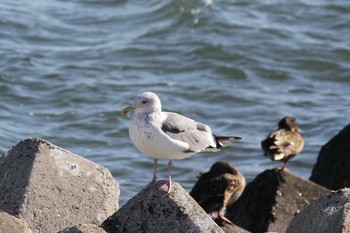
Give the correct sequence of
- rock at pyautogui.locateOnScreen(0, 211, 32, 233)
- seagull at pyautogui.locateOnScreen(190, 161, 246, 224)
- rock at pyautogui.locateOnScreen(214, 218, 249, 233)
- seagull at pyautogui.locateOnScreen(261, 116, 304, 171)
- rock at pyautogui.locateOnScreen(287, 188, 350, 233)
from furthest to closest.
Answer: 1. seagull at pyautogui.locateOnScreen(261, 116, 304, 171)
2. seagull at pyautogui.locateOnScreen(190, 161, 246, 224)
3. rock at pyautogui.locateOnScreen(214, 218, 249, 233)
4. rock at pyautogui.locateOnScreen(287, 188, 350, 233)
5. rock at pyautogui.locateOnScreen(0, 211, 32, 233)

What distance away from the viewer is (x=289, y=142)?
12000mm

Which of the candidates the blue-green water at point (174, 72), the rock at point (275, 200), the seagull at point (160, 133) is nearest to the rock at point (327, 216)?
the seagull at point (160, 133)

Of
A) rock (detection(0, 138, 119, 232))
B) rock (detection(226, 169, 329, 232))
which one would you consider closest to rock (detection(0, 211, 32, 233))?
rock (detection(0, 138, 119, 232))

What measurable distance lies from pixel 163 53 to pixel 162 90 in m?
2.56

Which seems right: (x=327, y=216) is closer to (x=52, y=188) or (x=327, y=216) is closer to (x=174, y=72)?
(x=52, y=188)

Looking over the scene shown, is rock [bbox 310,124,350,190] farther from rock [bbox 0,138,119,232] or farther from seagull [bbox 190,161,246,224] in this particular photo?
rock [bbox 0,138,119,232]

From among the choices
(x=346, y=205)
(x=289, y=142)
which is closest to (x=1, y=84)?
(x=289, y=142)

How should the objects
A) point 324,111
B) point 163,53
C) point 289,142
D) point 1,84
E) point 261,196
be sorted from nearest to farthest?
point 261,196 → point 289,142 → point 324,111 → point 1,84 → point 163,53

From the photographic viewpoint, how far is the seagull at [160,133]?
731 cm

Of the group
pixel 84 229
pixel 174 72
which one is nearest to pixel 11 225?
pixel 84 229

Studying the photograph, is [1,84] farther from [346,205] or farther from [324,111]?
[346,205]

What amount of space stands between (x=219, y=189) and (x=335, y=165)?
1.65 meters

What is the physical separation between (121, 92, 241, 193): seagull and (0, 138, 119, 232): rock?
1.61 ft

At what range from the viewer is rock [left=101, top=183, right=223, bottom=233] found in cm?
661
